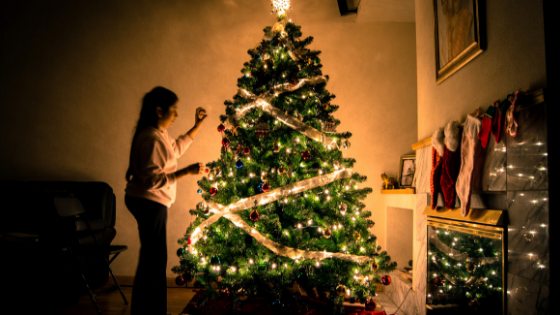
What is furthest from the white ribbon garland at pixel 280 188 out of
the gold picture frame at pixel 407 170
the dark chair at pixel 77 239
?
the gold picture frame at pixel 407 170

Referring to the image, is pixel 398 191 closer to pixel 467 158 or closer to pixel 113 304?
pixel 467 158

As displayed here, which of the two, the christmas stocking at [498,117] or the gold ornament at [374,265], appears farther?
the gold ornament at [374,265]

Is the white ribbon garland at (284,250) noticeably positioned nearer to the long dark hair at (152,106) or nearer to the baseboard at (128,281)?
the long dark hair at (152,106)

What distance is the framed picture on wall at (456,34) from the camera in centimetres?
157

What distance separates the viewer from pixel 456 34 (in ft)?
5.82

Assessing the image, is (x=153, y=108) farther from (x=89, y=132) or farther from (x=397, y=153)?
(x=397, y=153)

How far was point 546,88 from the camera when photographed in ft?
3.54

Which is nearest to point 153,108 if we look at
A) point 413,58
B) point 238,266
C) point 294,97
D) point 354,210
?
point 294,97

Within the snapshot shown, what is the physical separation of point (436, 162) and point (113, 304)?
2515 millimetres

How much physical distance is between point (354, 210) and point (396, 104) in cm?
162

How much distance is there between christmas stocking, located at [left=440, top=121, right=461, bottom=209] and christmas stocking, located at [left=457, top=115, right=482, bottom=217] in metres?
0.05

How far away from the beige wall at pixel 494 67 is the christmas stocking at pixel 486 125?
12 cm

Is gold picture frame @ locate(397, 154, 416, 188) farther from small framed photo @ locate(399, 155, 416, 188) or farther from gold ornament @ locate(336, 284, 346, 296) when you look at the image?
gold ornament @ locate(336, 284, 346, 296)

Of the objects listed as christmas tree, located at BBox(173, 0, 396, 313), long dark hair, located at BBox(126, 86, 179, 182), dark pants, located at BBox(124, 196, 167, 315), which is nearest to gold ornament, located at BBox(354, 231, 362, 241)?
christmas tree, located at BBox(173, 0, 396, 313)
